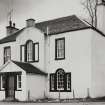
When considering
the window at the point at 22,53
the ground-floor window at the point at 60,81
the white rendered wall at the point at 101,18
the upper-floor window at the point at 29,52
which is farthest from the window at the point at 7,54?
the white rendered wall at the point at 101,18

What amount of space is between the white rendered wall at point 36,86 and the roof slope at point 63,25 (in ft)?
17.8

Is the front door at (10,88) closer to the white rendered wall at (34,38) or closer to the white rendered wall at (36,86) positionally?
the white rendered wall at (36,86)

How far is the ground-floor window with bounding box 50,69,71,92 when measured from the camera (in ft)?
112

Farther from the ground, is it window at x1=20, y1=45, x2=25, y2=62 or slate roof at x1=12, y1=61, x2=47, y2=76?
window at x1=20, y1=45, x2=25, y2=62

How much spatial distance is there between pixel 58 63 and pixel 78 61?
9.03 feet

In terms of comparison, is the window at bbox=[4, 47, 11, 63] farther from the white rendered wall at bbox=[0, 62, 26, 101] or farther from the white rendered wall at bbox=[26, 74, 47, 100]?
the white rendered wall at bbox=[26, 74, 47, 100]

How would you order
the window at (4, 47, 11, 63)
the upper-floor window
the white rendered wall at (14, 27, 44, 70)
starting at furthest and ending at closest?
1. the window at (4, 47, 11, 63)
2. the upper-floor window
3. the white rendered wall at (14, 27, 44, 70)

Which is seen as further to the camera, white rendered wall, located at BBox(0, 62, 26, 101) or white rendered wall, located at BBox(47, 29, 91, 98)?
white rendered wall, located at BBox(0, 62, 26, 101)

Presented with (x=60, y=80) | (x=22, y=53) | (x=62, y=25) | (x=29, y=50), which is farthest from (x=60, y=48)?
(x=22, y=53)

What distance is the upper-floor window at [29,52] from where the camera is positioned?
122 feet

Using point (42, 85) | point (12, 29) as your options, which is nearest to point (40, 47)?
point (42, 85)

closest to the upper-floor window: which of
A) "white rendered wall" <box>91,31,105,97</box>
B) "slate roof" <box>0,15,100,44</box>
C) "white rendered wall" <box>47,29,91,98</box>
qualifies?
"slate roof" <box>0,15,100,44</box>

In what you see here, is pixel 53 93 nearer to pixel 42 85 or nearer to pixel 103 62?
pixel 42 85

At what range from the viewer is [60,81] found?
114ft
